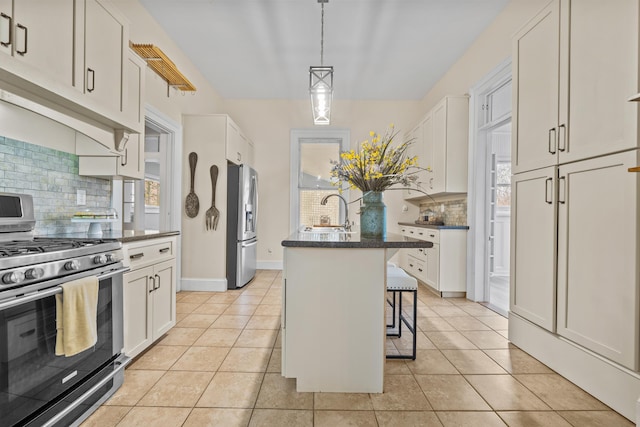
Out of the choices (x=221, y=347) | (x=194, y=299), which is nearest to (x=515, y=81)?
(x=221, y=347)

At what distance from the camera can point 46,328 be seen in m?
1.35

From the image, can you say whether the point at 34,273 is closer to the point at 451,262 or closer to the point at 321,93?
the point at 321,93

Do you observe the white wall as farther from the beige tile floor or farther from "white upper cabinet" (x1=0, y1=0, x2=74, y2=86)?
"white upper cabinet" (x1=0, y1=0, x2=74, y2=86)

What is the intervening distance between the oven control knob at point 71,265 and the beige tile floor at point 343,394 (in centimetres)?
78

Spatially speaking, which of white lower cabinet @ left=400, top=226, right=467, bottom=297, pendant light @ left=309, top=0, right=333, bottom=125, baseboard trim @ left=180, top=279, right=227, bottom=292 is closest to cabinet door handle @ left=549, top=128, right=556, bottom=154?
pendant light @ left=309, top=0, right=333, bottom=125

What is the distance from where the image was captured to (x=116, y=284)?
5.95ft

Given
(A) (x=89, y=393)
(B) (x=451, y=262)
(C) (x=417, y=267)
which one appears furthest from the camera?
(C) (x=417, y=267)

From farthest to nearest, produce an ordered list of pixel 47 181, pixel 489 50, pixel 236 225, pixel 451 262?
1. pixel 236 225
2. pixel 451 262
3. pixel 489 50
4. pixel 47 181

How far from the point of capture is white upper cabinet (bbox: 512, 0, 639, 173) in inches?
63.9

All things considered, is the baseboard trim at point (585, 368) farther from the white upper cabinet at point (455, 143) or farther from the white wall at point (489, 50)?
the white wall at point (489, 50)

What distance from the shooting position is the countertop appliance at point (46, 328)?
119 centimetres

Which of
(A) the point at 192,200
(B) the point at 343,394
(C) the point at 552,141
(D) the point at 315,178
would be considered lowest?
(B) the point at 343,394

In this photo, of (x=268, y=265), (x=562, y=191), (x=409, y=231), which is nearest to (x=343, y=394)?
(x=562, y=191)

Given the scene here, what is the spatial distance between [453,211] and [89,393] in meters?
4.26
